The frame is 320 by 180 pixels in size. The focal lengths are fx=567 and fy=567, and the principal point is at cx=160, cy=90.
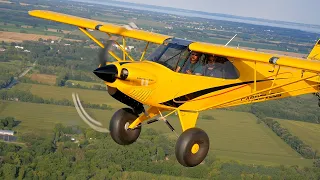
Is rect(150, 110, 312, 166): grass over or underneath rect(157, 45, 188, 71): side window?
underneath

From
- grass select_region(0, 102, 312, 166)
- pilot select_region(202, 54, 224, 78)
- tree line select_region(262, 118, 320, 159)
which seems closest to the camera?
pilot select_region(202, 54, 224, 78)

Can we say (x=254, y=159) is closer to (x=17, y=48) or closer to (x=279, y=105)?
(x=279, y=105)

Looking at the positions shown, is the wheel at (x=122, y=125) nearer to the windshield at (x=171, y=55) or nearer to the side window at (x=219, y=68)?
the windshield at (x=171, y=55)

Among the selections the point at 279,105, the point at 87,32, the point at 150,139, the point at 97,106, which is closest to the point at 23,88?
the point at 97,106

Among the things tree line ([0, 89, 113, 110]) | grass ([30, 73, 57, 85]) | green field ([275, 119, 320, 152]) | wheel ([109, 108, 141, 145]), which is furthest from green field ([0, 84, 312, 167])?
wheel ([109, 108, 141, 145])

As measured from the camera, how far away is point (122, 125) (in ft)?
56.4

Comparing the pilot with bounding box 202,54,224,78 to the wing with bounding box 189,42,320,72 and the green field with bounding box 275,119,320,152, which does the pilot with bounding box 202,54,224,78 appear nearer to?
the wing with bounding box 189,42,320,72

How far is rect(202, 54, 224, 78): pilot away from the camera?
52.9 ft

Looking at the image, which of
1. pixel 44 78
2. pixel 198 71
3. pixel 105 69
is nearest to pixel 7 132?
pixel 44 78

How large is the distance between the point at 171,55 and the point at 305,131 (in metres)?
57.8

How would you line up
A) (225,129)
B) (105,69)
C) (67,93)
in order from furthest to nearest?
(67,93) < (225,129) < (105,69)

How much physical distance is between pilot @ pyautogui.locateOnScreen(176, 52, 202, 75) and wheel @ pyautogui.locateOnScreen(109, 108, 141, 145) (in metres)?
2.53

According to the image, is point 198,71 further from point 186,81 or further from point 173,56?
point 173,56

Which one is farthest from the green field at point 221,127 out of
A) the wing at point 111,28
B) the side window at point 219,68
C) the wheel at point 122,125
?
the side window at point 219,68
